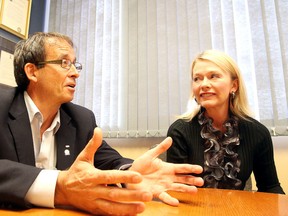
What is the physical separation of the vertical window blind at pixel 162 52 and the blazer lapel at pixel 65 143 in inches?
40.9

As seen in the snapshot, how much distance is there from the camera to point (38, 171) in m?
0.58

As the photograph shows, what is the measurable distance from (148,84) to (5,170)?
1691mm

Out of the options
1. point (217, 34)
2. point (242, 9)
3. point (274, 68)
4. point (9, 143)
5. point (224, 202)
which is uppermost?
point (242, 9)

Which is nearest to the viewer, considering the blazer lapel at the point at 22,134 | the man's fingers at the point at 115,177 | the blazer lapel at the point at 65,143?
the man's fingers at the point at 115,177

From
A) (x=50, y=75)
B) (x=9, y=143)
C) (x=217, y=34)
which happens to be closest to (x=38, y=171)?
(x=9, y=143)

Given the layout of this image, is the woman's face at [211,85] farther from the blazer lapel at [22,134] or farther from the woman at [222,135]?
the blazer lapel at [22,134]

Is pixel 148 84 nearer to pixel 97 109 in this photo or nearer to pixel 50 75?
pixel 97 109

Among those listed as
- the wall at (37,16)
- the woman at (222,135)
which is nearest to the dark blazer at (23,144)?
the woman at (222,135)

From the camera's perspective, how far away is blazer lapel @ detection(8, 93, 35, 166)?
0.89m

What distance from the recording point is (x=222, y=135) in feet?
4.26

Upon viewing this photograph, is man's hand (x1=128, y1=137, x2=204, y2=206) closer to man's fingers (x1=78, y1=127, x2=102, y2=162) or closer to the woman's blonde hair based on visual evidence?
man's fingers (x1=78, y1=127, x2=102, y2=162)

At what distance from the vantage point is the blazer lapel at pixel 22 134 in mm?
888

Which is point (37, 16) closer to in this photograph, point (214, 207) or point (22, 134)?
Answer: point (22, 134)

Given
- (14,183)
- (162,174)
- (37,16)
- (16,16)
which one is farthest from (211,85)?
(37,16)
